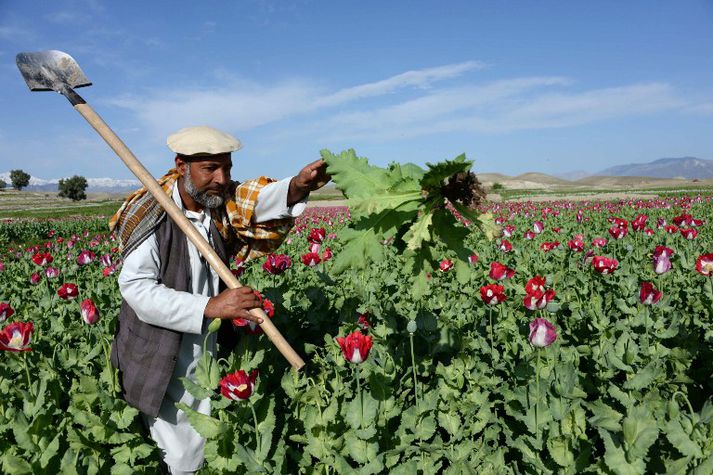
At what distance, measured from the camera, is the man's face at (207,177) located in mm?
2535

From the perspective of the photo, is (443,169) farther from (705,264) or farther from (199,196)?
(705,264)

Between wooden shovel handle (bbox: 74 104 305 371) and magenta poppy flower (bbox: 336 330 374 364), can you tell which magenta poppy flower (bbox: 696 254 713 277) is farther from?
wooden shovel handle (bbox: 74 104 305 371)

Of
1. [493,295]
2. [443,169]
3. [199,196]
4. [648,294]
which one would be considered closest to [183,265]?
[199,196]

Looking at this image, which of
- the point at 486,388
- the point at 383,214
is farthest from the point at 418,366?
the point at 383,214

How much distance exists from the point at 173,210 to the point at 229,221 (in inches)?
23.3

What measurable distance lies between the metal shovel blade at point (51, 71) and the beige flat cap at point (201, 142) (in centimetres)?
56

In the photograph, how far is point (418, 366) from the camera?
3396mm

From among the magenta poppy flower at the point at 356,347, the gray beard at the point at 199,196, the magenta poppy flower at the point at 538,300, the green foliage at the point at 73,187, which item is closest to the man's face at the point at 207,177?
the gray beard at the point at 199,196

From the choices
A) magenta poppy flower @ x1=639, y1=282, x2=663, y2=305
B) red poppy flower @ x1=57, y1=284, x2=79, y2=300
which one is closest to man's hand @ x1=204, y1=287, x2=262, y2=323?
magenta poppy flower @ x1=639, y1=282, x2=663, y2=305

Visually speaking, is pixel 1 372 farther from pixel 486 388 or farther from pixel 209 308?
pixel 486 388

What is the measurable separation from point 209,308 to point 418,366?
168 cm

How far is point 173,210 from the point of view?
7.79ft

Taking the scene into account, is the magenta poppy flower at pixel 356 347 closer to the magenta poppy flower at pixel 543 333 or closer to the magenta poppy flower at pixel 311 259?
the magenta poppy flower at pixel 543 333

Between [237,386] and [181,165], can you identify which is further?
[181,165]
